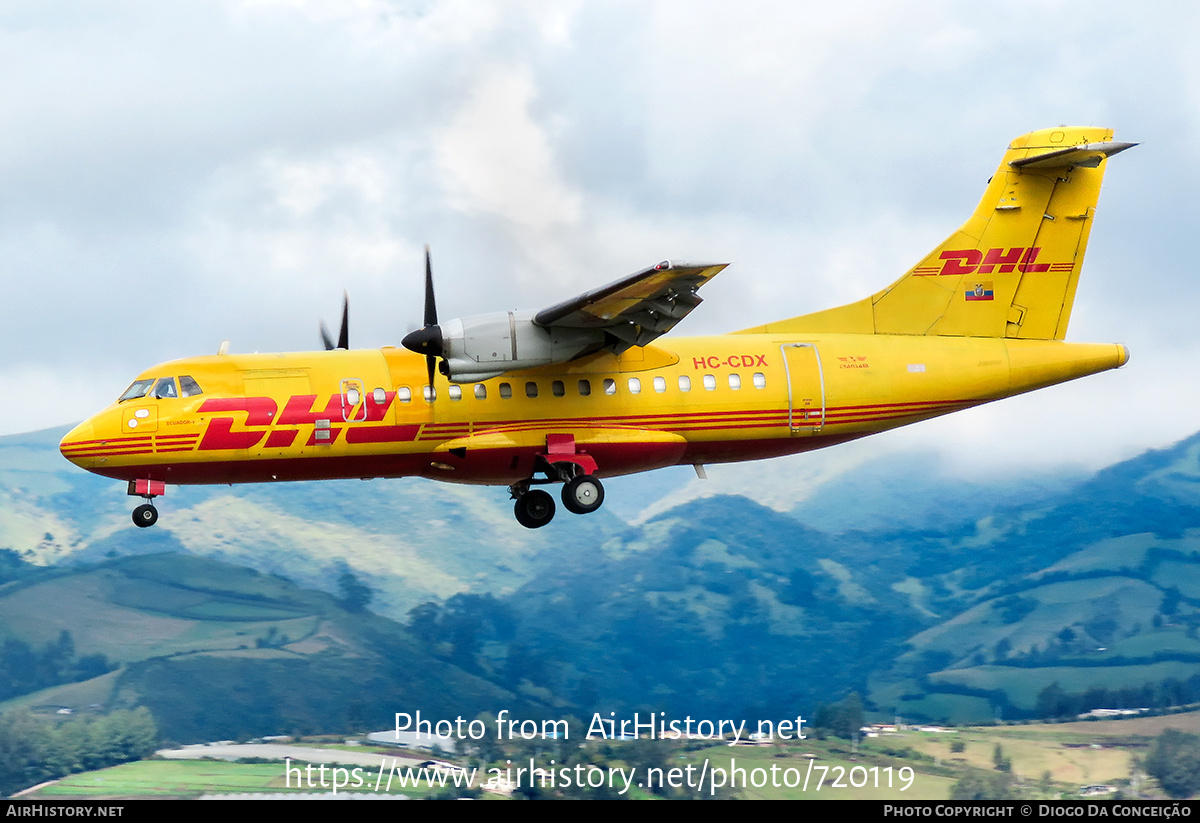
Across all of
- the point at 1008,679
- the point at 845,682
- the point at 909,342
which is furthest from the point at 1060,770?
the point at 909,342

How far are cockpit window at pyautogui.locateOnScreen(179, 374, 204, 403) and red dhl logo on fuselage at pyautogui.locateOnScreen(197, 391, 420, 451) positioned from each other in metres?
0.27

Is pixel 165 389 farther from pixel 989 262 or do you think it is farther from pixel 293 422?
pixel 989 262

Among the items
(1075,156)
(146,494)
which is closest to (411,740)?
(146,494)

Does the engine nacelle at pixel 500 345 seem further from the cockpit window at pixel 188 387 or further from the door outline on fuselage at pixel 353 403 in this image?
the cockpit window at pixel 188 387

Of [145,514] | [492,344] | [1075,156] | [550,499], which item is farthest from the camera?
[1075,156]

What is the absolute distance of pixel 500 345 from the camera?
23.8 meters

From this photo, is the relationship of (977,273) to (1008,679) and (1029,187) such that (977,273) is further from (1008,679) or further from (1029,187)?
(1008,679)

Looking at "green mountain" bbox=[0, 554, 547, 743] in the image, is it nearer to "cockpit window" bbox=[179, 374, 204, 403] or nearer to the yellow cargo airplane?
the yellow cargo airplane

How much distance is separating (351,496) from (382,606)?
7.21m

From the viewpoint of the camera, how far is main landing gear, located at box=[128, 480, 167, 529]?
80.0 feet

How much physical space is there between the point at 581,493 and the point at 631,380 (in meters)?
2.18

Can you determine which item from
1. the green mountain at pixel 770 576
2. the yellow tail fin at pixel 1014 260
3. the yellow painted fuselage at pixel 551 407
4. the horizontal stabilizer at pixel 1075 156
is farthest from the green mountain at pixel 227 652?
the horizontal stabilizer at pixel 1075 156

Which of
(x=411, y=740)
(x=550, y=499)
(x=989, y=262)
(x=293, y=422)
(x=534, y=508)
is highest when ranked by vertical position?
(x=989, y=262)

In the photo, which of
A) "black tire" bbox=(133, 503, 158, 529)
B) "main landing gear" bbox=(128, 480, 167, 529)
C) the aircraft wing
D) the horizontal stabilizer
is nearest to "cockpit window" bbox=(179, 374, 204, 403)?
"main landing gear" bbox=(128, 480, 167, 529)
